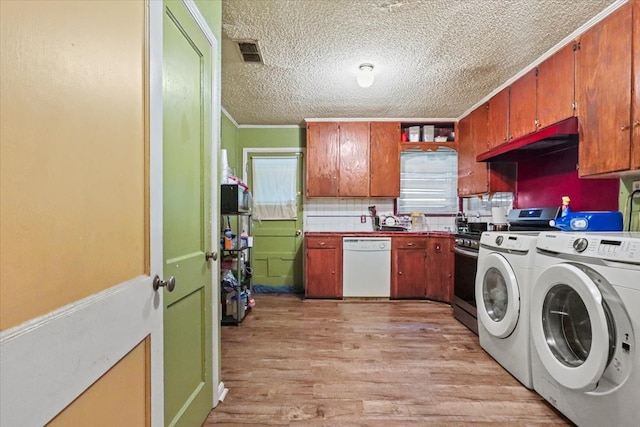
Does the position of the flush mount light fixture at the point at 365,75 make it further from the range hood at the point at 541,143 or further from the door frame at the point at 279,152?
the door frame at the point at 279,152

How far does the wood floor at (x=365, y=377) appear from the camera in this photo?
1601 mm

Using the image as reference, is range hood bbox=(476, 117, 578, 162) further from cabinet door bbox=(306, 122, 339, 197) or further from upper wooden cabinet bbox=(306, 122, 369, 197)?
cabinet door bbox=(306, 122, 339, 197)

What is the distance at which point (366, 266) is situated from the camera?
3705 mm

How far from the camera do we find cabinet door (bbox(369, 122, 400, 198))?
13.0ft

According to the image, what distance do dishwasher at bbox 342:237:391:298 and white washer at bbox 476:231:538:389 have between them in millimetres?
1414

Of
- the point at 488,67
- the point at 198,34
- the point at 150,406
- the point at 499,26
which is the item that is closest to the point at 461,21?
the point at 499,26

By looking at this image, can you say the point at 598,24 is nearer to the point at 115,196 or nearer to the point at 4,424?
the point at 115,196

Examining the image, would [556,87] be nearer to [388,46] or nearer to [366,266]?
[388,46]

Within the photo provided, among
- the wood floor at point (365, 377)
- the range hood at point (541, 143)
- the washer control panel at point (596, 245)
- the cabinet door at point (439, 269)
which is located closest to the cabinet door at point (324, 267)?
the wood floor at point (365, 377)

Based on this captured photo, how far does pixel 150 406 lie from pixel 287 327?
1971 mm

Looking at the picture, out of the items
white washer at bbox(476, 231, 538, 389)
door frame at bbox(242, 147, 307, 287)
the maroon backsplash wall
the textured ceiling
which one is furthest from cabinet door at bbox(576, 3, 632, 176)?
→ door frame at bbox(242, 147, 307, 287)

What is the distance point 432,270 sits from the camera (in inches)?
144

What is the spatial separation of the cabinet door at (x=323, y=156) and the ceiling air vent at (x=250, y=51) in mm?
1567

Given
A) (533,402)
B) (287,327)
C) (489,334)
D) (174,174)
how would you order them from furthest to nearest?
1. (287,327)
2. (489,334)
3. (533,402)
4. (174,174)
